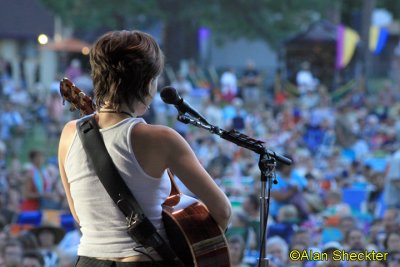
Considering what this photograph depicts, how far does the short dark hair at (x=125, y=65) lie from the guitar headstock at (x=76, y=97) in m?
0.23

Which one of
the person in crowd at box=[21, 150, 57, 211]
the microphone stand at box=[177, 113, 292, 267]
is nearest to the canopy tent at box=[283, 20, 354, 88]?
the person in crowd at box=[21, 150, 57, 211]

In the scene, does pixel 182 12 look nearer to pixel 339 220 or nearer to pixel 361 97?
pixel 361 97

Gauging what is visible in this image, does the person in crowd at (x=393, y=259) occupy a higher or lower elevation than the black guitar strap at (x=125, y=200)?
lower

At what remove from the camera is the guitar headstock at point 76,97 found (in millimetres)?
2762

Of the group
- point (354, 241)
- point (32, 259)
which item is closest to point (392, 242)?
point (354, 241)

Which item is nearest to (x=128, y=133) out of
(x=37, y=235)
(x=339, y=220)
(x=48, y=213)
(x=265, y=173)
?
(x=265, y=173)

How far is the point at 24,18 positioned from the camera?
32.9 ft

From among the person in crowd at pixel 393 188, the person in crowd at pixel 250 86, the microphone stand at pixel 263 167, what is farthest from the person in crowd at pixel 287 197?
the person in crowd at pixel 250 86

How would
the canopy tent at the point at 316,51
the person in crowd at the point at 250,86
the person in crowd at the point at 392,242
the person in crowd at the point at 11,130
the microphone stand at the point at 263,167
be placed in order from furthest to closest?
1. the canopy tent at the point at 316,51
2. the person in crowd at the point at 250,86
3. the person in crowd at the point at 11,130
4. the person in crowd at the point at 392,242
5. the microphone stand at the point at 263,167

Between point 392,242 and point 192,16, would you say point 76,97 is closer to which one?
point 392,242

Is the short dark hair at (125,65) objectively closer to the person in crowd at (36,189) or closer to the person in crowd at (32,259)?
the person in crowd at (32,259)

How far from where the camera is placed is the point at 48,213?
8.96 m

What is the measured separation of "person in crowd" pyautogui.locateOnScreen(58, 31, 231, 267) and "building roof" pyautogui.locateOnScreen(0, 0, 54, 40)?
273 inches

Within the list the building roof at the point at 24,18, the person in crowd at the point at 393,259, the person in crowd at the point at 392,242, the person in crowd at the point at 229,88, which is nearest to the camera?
the person in crowd at the point at 393,259
